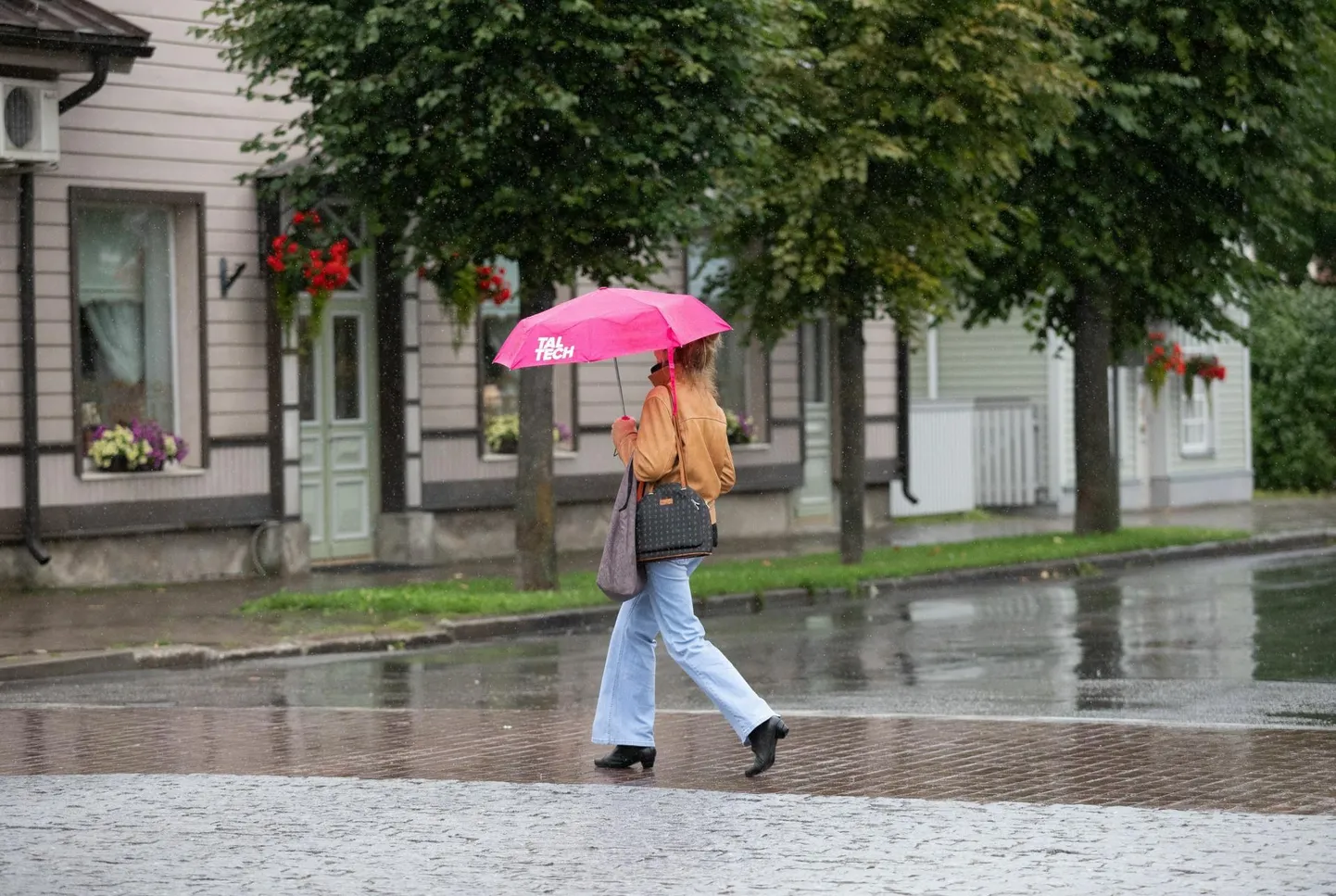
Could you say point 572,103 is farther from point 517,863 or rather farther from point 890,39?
point 517,863

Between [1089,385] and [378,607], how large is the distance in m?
9.79

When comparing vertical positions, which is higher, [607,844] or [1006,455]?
[1006,455]

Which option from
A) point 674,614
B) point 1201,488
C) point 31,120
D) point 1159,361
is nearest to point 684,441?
point 674,614

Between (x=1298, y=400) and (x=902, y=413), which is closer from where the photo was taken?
(x=902, y=413)

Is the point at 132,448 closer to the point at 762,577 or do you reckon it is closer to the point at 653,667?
the point at 762,577

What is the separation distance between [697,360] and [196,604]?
9175mm

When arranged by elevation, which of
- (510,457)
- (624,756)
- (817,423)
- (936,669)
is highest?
(817,423)

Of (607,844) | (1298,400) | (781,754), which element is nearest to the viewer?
(607,844)

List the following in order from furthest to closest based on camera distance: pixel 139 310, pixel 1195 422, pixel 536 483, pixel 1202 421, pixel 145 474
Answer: pixel 1202 421, pixel 1195 422, pixel 139 310, pixel 145 474, pixel 536 483

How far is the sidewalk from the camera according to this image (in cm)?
1405

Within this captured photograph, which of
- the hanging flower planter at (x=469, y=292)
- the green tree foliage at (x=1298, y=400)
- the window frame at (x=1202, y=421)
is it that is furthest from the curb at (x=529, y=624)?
the green tree foliage at (x=1298, y=400)

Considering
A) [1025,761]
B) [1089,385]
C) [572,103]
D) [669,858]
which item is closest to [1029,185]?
[1089,385]

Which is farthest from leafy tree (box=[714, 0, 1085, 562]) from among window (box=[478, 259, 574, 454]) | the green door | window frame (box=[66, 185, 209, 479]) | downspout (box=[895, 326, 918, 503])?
downspout (box=[895, 326, 918, 503])

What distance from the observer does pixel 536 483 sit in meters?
16.7
